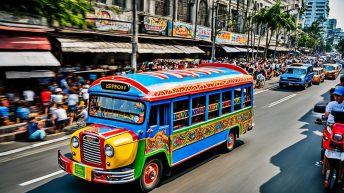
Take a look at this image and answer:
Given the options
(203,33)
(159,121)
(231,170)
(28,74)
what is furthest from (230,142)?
(203,33)

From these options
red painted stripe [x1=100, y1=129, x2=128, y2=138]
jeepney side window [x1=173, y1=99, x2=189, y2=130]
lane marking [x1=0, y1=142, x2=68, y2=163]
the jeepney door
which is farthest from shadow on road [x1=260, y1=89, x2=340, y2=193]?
lane marking [x1=0, y1=142, x2=68, y2=163]

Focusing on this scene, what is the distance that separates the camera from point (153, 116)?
7.78 metres

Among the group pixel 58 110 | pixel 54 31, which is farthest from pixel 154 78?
pixel 54 31

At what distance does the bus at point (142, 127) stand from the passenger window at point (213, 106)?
0.03m

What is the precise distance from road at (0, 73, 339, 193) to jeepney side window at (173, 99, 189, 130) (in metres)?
1.51

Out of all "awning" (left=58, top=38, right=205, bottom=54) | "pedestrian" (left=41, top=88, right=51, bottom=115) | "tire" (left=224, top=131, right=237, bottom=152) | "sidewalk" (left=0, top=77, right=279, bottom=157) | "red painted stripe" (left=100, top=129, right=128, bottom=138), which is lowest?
"sidewalk" (left=0, top=77, right=279, bottom=157)

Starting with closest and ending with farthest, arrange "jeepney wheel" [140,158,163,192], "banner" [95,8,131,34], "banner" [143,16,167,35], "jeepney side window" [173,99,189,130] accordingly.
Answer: "jeepney wheel" [140,158,163,192]
"jeepney side window" [173,99,189,130]
"banner" [95,8,131,34]
"banner" [143,16,167,35]

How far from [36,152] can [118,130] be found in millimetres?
4794

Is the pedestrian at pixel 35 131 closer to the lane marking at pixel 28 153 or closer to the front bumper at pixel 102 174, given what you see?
the lane marking at pixel 28 153

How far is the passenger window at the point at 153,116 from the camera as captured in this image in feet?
25.3

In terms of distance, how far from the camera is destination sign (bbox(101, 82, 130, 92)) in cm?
772

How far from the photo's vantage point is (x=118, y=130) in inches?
296

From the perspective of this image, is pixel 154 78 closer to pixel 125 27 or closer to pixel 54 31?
pixel 54 31

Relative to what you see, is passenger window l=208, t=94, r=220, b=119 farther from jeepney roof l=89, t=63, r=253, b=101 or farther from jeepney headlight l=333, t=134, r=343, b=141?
jeepney headlight l=333, t=134, r=343, b=141
